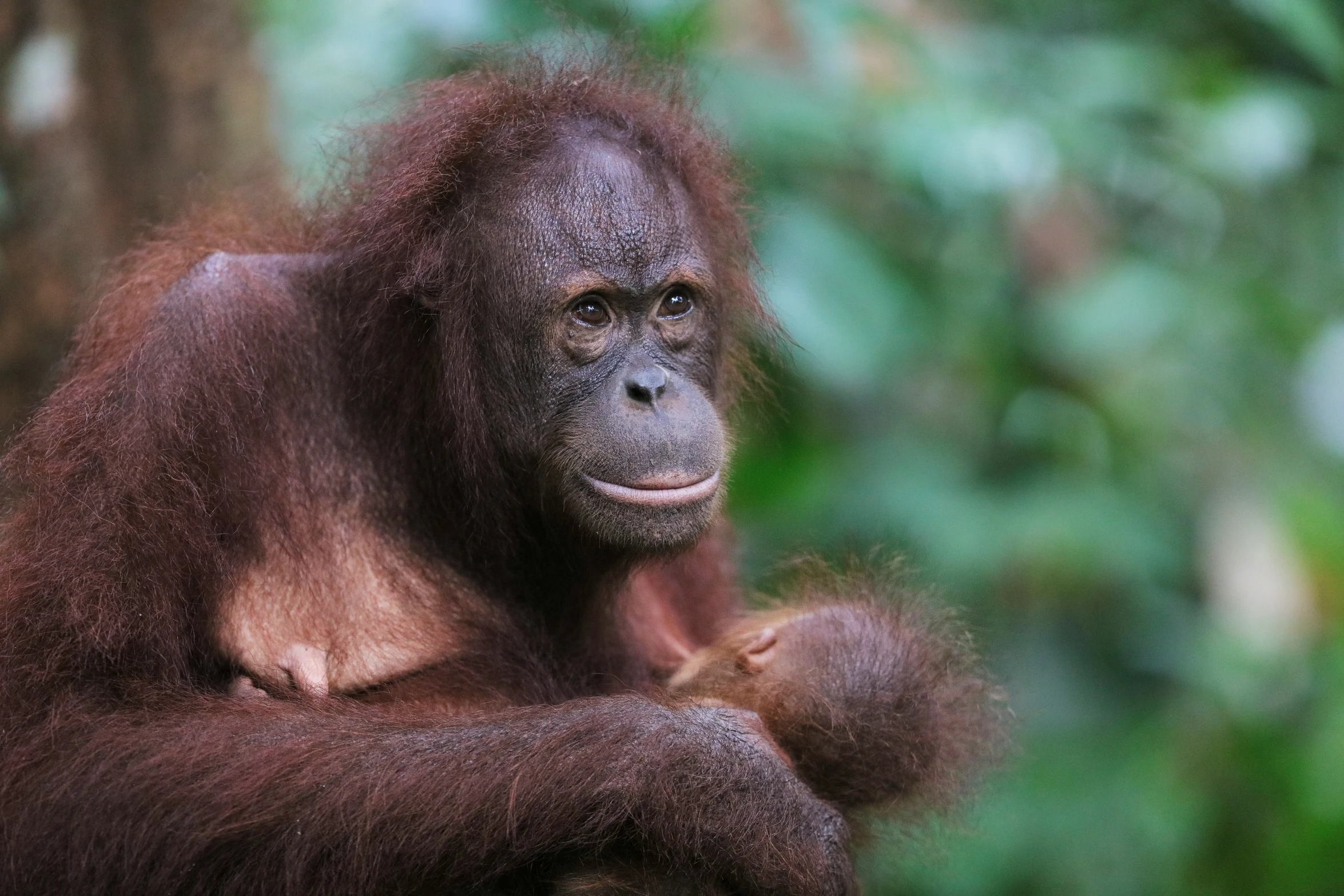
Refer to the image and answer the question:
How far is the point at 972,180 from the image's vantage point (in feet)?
13.3

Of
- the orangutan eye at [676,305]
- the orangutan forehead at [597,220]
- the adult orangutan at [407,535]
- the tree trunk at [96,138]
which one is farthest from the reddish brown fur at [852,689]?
the tree trunk at [96,138]

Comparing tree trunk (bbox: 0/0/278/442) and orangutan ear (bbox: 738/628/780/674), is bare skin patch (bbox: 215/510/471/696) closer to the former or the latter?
orangutan ear (bbox: 738/628/780/674)

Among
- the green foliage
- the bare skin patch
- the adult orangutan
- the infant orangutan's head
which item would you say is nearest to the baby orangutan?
the infant orangutan's head

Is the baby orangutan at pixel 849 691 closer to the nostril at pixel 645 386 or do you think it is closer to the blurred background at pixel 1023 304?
the blurred background at pixel 1023 304

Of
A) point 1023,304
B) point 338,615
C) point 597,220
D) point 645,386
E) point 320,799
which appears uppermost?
point 597,220

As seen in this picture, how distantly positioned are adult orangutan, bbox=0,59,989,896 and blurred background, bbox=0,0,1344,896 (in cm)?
54

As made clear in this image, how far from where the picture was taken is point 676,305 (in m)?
2.75

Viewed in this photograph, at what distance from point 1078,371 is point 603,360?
9.76 feet

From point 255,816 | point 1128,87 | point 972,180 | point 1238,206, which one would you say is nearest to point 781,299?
point 972,180

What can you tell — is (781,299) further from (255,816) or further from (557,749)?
(255,816)

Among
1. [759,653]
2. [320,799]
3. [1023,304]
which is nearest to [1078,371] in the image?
[1023,304]

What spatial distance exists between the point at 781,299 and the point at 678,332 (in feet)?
3.77

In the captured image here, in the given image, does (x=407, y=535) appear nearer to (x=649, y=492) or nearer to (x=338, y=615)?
(x=338, y=615)

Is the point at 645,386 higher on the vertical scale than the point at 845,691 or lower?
higher
